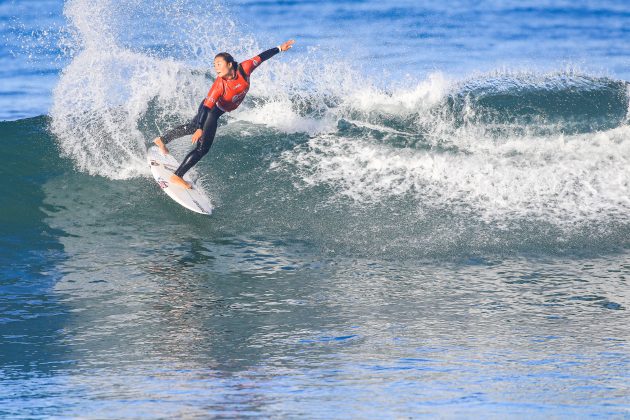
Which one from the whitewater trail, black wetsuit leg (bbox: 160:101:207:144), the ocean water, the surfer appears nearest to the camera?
the ocean water

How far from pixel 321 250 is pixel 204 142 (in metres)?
1.72

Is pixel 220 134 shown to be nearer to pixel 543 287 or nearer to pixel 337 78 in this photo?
pixel 337 78

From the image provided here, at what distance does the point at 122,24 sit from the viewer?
2330 cm

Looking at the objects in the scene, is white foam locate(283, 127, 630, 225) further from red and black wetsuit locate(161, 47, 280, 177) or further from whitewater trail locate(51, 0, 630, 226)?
red and black wetsuit locate(161, 47, 280, 177)

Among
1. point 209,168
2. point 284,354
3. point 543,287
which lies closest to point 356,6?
point 209,168

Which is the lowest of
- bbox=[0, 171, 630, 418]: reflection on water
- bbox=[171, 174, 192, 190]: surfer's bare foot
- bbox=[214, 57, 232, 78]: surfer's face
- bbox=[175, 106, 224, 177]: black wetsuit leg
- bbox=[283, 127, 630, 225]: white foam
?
bbox=[0, 171, 630, 418]: reflection on water

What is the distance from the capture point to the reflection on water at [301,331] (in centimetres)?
456

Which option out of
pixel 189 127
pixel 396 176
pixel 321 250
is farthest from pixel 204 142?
pixel 396 176

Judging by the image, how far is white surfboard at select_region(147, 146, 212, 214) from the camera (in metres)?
8.94

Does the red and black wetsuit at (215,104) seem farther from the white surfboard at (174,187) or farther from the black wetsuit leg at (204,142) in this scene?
the white surfboard at (174,187)

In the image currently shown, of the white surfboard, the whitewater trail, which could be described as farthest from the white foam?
the white surfboard

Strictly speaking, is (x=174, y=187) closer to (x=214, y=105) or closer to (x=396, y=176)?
(x=214, y=105)

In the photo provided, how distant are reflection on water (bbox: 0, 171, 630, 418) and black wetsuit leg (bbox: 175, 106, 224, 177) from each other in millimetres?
506

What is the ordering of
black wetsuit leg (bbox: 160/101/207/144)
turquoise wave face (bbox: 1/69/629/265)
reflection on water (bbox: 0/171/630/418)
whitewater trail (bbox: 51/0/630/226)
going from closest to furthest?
reflection on water (bbox: 0/171/630/418)
turquoise wave face (bbox: 1/69/629/265)
black wetsuit leg (bbox: 160/101/207/144)
whitewater trail (bbox: 51/0/630/226)
